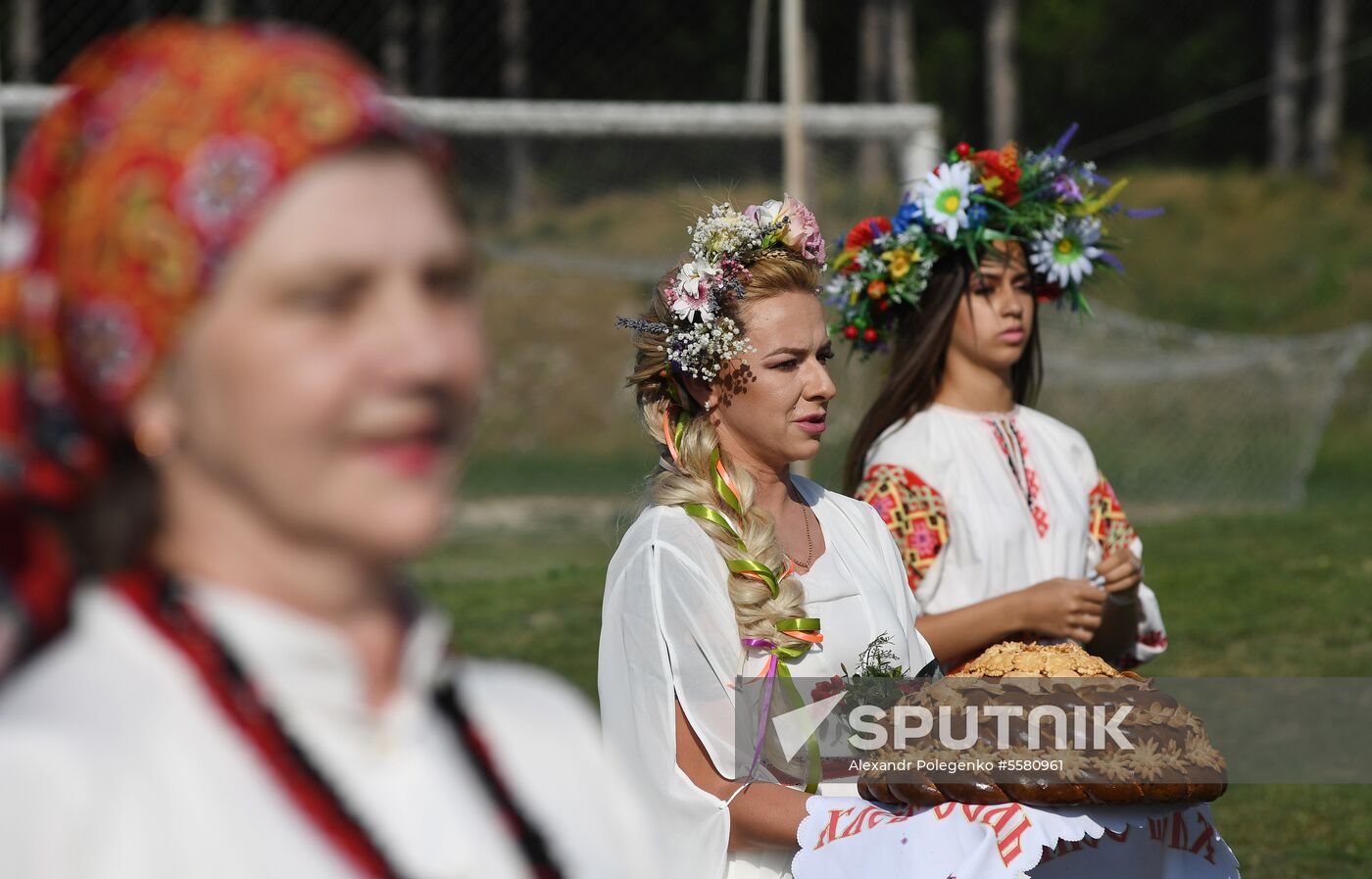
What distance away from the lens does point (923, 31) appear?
40406 millimetres

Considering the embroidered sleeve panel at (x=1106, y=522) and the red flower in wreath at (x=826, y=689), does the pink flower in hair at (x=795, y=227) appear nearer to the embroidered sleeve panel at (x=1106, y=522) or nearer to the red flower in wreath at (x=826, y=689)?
the red flower in wreath at (x=826, y=689)

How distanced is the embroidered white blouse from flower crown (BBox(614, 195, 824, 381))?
220 centimetres

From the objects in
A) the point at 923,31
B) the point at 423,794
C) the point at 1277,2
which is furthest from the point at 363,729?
the point at 923,31

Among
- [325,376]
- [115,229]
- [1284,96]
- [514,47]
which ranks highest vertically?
[514,47]

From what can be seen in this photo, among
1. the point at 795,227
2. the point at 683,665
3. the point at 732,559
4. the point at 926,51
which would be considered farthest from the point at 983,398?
the point at 926,51

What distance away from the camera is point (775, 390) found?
138 inches

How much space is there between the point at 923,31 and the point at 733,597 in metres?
38.9

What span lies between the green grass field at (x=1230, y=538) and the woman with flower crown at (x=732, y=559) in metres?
0.42

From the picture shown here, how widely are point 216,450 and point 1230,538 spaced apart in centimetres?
1095

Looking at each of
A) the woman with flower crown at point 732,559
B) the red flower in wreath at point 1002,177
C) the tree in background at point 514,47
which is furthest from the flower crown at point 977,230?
the tree in background at point 514,47

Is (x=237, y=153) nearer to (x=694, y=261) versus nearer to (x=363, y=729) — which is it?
(x=363, y=729)

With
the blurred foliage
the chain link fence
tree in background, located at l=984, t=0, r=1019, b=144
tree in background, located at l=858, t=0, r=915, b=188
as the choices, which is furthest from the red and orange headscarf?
tree in background, located at l=858, t=0, r=915, b=188

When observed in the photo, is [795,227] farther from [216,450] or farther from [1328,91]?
[1328,91]

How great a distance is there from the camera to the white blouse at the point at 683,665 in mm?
3178
